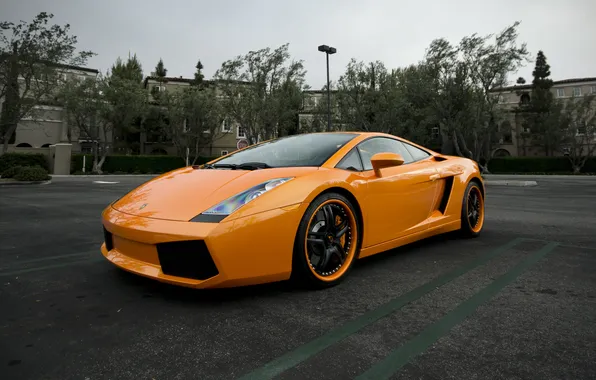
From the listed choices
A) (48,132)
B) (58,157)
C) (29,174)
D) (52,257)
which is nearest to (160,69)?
(48,132)

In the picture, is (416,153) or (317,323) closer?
(317,323)

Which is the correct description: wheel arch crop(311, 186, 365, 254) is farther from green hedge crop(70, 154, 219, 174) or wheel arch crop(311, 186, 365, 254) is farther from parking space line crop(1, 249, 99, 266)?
green hedge crop(70, 154, 219, 174)

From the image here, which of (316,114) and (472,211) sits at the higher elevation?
(316,114)

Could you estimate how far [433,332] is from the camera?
5.92 ft

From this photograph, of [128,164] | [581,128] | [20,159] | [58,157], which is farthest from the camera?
[581,128]

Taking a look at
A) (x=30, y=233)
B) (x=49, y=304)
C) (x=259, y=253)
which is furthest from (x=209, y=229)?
(x=30, y=233)

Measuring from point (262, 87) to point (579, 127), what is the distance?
30.2 metres

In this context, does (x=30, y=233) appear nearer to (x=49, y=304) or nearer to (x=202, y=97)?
(x=49, y=304)

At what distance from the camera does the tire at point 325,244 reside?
2.30 metres

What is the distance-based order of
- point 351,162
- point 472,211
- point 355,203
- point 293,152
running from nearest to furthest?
1. point 355,203
2. point 351,162
3. point 293,152
4. point 472,211

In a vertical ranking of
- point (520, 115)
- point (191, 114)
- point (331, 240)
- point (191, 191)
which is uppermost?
point (520, 115)

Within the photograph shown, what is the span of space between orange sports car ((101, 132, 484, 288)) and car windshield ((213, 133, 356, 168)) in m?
0.01

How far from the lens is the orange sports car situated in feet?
6.77

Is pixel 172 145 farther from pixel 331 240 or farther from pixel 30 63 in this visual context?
pixel 331 240
